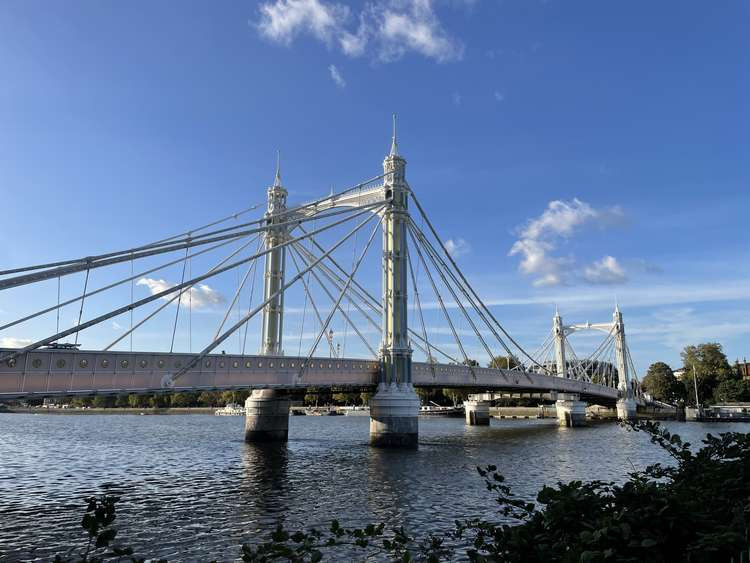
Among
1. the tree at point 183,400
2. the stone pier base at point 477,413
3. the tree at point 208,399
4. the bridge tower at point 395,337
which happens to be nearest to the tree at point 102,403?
the tree at point 183,400

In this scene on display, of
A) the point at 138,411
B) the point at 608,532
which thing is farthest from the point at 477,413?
the point at 138,411

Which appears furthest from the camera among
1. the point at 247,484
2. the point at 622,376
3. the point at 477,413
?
the point at 622,376

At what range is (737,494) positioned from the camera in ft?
26.5

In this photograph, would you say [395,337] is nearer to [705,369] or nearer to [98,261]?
[98,261]

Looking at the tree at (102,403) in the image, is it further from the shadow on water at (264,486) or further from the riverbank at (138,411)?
the shadow on water at (264,486)

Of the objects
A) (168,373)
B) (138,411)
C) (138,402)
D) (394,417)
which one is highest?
(168,373)

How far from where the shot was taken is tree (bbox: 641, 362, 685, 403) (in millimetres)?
118875

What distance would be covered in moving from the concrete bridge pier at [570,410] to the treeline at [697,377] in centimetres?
4012

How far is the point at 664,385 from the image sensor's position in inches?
4678

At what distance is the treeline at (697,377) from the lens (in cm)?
11594

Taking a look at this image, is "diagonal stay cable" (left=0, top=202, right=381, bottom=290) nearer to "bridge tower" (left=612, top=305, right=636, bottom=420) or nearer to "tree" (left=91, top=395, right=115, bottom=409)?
"bridge tower" (left=612, top=305, right=636, bottom=420)

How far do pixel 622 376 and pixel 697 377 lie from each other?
26.0 meters

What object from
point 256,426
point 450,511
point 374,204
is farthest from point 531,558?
point 256,426

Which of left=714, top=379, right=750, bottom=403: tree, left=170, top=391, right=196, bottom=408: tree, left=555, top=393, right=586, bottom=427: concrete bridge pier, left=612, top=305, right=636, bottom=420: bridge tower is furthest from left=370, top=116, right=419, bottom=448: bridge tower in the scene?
left=170, top=391, right=196, bottom=408: tree
